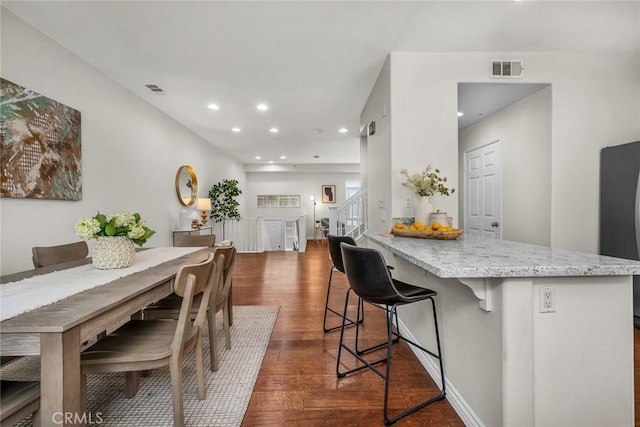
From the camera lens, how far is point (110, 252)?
5.58 ft

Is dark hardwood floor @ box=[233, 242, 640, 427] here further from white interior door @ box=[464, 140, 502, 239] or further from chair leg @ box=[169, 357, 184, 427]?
white interior door @ box=[464, 140, 502, 239]

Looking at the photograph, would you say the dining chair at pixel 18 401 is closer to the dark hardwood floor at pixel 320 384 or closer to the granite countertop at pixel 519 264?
the dark hardwood floor at pixel 320 384

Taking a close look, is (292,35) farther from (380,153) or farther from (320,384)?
(320,384)

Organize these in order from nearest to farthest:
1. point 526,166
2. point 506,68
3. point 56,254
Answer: point 56,254
point 506,68
point 526,166

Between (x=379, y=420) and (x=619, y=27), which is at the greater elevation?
(x=619, y=27)

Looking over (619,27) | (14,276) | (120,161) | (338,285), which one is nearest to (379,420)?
(14,276)

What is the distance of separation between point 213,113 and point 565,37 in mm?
4420

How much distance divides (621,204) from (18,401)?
4227 mm

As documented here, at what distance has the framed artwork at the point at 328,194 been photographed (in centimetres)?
1061

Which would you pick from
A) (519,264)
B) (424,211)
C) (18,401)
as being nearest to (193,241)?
(18,401)

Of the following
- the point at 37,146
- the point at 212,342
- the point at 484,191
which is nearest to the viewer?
the point at 212,342

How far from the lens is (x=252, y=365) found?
1.99 m

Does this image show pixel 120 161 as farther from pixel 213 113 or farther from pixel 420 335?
pixel 420 335

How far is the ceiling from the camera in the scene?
2.11m
